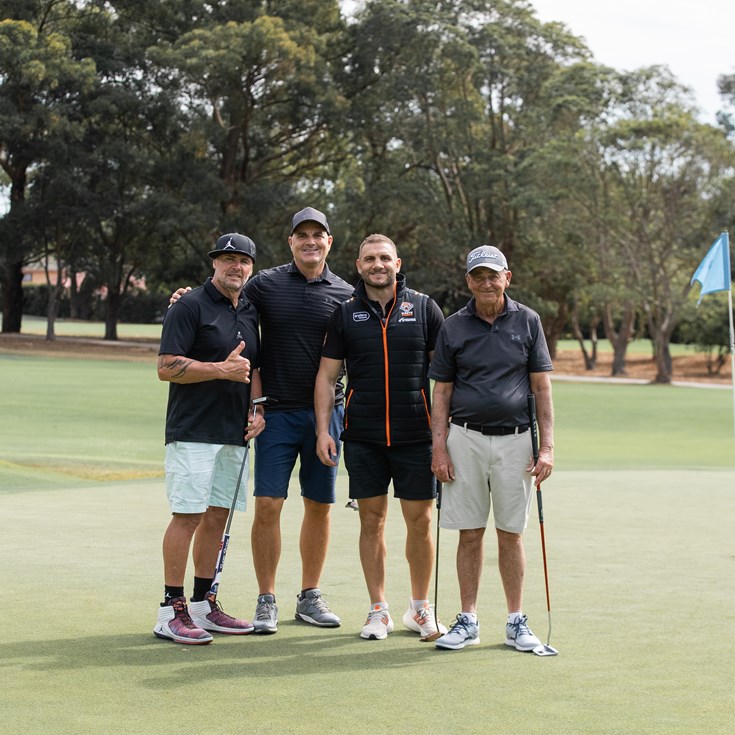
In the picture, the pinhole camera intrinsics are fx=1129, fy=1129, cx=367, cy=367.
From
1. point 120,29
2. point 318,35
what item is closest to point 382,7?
point 318,35

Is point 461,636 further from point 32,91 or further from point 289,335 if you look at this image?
point 32,91

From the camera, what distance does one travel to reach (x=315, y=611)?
228 inches

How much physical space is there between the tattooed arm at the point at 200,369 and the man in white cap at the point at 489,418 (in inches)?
36.8

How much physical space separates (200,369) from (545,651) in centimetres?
206

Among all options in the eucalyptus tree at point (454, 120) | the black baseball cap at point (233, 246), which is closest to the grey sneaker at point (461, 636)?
the black baseball cap at point (233, 246)

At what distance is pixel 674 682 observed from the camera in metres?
4.63

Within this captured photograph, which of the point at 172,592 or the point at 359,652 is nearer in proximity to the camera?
the point at 359,652

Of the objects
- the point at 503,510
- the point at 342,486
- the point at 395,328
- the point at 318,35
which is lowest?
the point at 342,486

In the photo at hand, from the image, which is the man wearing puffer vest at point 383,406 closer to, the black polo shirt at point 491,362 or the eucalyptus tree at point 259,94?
the black polo shirt at point 491,362

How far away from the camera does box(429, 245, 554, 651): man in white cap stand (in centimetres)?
538

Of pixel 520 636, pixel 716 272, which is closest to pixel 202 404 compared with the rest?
pixel 520 636

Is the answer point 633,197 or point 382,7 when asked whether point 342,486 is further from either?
point 382,7

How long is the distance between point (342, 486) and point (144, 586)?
5.96 m

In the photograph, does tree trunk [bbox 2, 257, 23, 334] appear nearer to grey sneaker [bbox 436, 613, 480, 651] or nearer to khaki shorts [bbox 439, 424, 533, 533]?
khaki shorts [bbox 439, 424, 533, 533]
